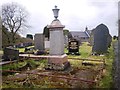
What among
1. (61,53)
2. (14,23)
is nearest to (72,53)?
(61,53)

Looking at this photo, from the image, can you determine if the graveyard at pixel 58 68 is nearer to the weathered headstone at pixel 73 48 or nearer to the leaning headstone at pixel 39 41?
the weathered headstone at pixel 73 48

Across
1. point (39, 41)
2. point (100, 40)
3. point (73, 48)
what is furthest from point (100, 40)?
point (39, 41)

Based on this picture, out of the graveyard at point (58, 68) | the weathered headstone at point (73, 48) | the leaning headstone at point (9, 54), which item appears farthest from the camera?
the weathered headstone at point (73, 48)

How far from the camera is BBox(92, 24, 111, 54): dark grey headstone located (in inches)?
682

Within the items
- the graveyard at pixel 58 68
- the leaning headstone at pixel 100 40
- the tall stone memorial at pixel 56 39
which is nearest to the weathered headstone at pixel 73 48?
the graveyard at pixel 58 68

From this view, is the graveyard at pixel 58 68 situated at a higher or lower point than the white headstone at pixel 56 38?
lower

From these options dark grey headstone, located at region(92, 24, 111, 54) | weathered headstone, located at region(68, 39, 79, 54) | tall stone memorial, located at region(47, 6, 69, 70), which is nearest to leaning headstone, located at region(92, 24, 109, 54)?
dark grey headstone, located at region(92, 24, 111, 54)

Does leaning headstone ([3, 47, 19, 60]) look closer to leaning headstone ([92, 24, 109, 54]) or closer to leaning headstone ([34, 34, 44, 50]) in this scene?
leaning headstone ([92, 24, 109, 54])

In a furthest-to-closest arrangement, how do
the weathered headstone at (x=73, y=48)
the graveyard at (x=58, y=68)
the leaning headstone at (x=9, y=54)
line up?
the weathered headstone at (x=73, y=48), the leaning headstone at (x=9, y=54), the graveyard at (x=58, y=68)

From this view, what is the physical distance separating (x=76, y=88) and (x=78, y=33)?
66.7 meters

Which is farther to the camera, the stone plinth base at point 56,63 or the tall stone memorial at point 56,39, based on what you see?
the tall stone memorial at point 56,39

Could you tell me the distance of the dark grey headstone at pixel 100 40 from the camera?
17.3 m

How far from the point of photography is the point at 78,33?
72.8m

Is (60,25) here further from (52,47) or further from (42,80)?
(42,80)
